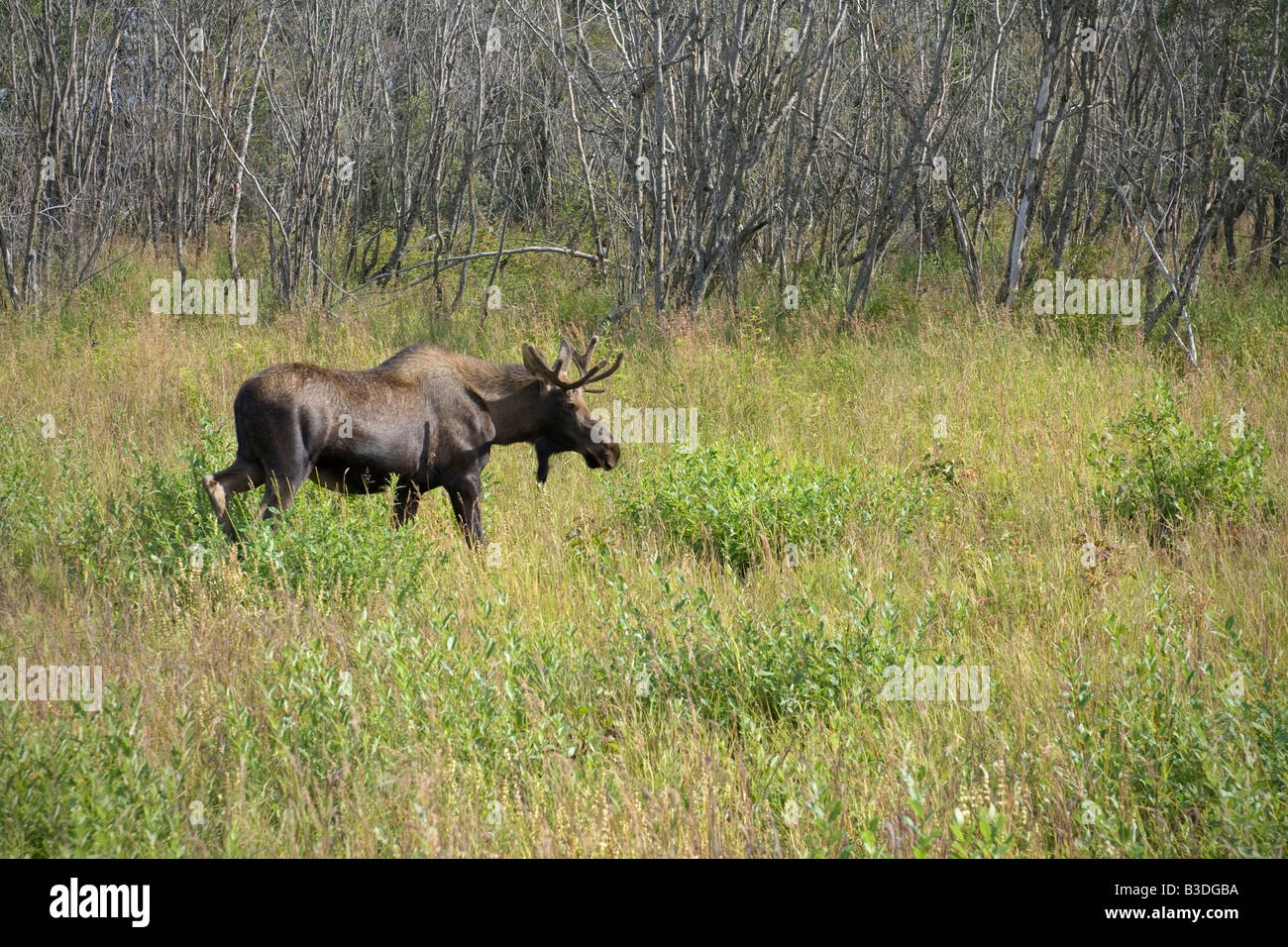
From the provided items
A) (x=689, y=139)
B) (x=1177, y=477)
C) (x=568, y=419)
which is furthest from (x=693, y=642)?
(x=689, y=139)

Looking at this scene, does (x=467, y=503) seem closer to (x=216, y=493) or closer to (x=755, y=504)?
(x=216, y=493)

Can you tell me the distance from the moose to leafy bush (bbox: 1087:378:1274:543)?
2.88 m

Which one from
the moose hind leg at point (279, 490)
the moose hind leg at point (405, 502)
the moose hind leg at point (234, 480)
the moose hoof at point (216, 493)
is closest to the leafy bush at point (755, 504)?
the moose hind leg at point (405, 502)

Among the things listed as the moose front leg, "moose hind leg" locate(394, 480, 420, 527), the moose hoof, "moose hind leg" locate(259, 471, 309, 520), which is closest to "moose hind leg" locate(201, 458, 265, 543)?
the moose hoof

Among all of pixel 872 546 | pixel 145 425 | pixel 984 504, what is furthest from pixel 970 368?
pixel 145 425

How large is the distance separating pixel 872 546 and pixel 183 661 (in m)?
3.34

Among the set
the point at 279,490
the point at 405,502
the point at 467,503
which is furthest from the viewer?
the point at 467,503

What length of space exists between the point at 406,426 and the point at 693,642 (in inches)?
94.2

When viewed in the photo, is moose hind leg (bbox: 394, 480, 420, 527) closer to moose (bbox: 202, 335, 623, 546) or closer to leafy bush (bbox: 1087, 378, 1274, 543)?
moose (bbox: 202, 335, 623, 546)

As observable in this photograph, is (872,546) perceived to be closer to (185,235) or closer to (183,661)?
(183,661)

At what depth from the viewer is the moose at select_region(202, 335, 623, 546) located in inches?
218

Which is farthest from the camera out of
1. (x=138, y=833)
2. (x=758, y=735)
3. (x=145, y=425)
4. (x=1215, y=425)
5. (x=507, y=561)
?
(x=145, y=425)

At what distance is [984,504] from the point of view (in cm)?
650

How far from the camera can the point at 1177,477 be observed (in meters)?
6.01
